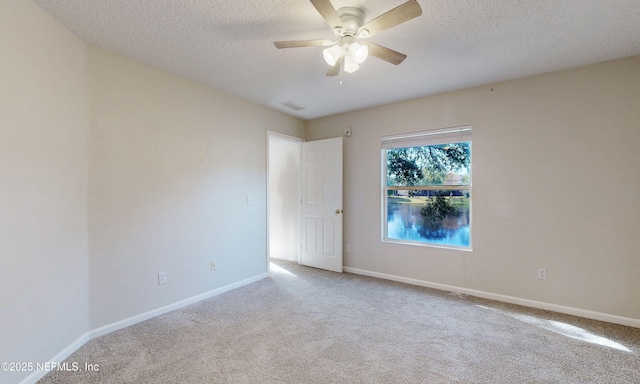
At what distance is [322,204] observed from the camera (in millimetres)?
4469

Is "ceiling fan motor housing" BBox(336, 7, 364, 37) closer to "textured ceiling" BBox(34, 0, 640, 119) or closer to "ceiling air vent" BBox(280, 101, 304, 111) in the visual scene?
"textured ceiling" BBox(34, 0, 640, 119)

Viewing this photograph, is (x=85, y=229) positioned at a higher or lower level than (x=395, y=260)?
higher

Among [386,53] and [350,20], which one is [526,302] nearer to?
[386,53]

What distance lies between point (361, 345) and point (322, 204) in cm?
248

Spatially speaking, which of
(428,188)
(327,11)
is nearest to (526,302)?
(428,188)

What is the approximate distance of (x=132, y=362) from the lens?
2.02 meters

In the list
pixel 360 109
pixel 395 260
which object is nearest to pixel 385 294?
pixel 395 260

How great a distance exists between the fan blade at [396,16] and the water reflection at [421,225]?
2.56 meters

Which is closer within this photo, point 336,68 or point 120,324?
point 336,68

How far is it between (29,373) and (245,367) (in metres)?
1.35

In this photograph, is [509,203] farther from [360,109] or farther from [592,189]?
[360,109]

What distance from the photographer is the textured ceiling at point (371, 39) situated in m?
1.88

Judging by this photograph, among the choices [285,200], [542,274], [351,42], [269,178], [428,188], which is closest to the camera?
[351,42]

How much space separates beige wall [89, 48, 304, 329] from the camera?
244 centimetres
